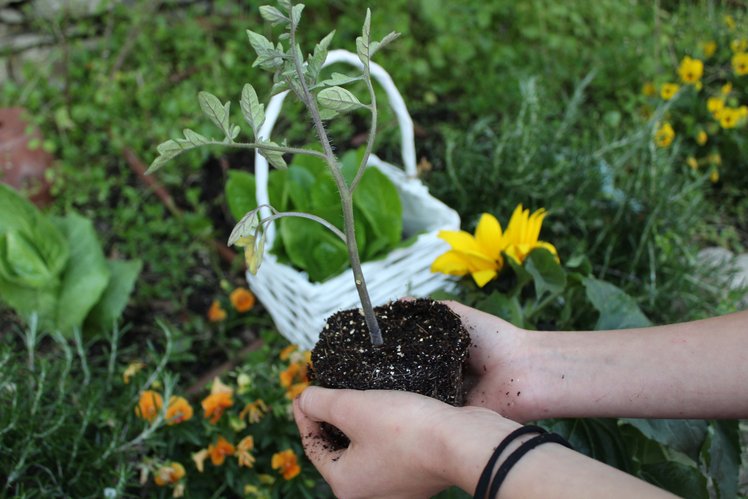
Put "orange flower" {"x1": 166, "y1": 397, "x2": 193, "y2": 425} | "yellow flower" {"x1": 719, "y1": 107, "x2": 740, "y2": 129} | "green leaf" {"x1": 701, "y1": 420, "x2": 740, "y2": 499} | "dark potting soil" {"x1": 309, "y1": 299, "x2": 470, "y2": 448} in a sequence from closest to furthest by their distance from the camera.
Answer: "dark potting soil" {"x1": 309, "y1": 299, "x2": 470, "y2": 448}, "green leaf" {"x1": 701, "y1": 420, "x2": 740, "y2": 499}, "orange flower" {"x1": 166, "y1": 397, "x2": 193, "y2": 425}, "yellow flower" {"x1": 719, "y1": 107, "x2": 740, "y2": 129}

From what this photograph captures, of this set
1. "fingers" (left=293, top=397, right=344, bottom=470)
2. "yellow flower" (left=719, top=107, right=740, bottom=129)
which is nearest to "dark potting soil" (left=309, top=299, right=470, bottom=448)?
"fingers" (left=293, top=397, right=344, bottom=470)

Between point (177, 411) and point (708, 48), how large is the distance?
216 centimetres

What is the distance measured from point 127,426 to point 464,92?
1.93m

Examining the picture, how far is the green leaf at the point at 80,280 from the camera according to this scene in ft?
5.94

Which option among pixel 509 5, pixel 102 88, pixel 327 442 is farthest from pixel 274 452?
pixel 509 5

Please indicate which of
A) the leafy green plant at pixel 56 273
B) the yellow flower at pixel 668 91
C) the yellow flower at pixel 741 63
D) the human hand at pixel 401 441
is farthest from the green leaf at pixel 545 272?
the yellow flower at pixel 741 63

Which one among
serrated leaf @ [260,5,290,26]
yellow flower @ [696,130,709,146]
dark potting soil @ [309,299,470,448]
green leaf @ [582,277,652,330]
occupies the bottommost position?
yellow flower @ [696,130,709,146]

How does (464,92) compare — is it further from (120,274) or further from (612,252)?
(120,274)

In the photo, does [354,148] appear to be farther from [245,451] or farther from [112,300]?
[245,451]

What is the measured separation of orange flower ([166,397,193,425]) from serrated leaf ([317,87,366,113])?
29.8 inches

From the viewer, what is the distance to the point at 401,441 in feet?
2.96

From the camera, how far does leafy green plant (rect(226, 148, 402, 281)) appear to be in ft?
5.19

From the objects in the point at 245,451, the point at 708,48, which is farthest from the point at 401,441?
the point at 708,48

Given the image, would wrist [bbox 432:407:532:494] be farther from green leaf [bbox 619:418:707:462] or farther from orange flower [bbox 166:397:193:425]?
orange flower [bbox 166:397:193:425]
